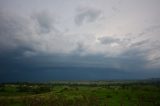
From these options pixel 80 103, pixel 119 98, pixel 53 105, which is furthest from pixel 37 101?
pixel 119 98

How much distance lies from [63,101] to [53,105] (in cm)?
432

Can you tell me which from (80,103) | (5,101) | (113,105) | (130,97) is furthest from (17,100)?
(130,97)

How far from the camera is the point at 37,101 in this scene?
6881cm

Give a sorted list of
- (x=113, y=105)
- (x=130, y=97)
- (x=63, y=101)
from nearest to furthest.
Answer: (x=113, y=105)
(x=63, y=101)
(x=130, y=97)

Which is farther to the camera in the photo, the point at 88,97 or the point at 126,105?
the point at 88,97

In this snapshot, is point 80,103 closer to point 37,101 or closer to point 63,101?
point 63,101

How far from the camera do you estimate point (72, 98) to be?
70688 mm

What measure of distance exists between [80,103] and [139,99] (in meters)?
19.9

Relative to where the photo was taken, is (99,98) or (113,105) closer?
(113,105)

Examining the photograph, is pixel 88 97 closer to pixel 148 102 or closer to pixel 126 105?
pixel 126 105

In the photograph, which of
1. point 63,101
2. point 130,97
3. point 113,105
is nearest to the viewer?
point 113,105

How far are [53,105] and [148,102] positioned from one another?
97.1 feet

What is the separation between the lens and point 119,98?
70.8m

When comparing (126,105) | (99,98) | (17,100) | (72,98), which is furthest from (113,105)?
(17,100)
